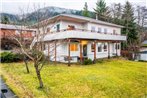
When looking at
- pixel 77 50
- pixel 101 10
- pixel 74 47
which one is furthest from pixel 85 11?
pixel 74 47

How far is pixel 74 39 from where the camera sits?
24.4m

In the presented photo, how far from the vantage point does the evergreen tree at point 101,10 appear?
5673cm

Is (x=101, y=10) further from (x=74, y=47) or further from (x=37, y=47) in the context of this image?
(x=37, y=47)

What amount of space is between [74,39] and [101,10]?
35.1 meters

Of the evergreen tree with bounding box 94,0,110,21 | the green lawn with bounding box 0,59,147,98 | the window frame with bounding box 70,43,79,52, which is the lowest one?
the green lawn with bounding box 0,59,147,98

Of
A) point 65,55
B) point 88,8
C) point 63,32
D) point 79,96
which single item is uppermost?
point 88,8

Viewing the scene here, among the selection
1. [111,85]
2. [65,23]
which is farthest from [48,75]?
[65,23]

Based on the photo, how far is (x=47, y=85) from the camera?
13.6 metres

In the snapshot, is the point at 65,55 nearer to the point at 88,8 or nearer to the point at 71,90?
the point at 71,90

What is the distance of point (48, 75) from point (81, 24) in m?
15.0

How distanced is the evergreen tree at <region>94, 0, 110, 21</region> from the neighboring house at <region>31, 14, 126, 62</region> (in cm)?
2332

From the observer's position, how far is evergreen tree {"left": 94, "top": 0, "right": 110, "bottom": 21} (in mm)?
56734

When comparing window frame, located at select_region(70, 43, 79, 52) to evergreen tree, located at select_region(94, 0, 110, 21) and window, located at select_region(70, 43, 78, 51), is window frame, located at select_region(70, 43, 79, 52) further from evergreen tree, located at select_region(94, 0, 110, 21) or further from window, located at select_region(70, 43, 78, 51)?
evergreen tree, located at select_region(94, 0, 110, 21)

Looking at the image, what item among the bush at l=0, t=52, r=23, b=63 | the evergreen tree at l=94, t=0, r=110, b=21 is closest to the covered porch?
the bush at l=0, t=52, r=23, b=63
